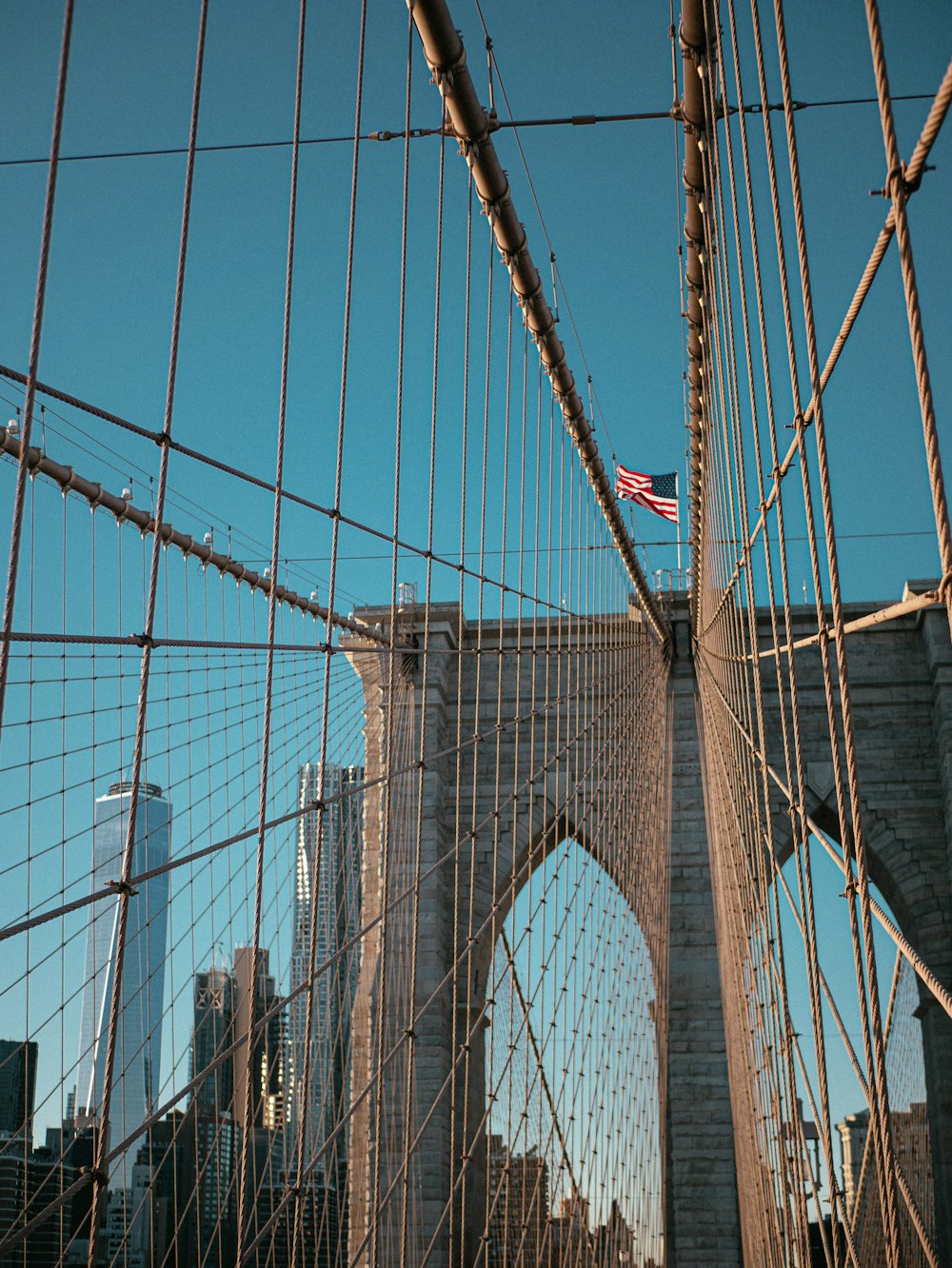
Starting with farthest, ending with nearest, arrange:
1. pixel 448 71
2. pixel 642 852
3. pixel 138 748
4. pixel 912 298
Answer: pixel 642 852 < pixel 448 71 < pixel 138 748 < pixel 912 298

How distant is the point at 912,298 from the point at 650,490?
449 inches

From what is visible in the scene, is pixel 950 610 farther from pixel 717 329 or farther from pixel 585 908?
pixel 585 908

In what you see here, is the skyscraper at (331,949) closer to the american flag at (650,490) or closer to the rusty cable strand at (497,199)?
the rusty cable strand at (497,199)

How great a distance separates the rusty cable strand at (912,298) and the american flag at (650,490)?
1104 centimetres

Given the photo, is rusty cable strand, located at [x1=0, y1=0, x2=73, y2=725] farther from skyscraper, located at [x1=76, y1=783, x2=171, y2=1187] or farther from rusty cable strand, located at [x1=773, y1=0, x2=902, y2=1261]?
rusty cable strand, located at [x1=773, y1=0, x2=902, y2=1261]

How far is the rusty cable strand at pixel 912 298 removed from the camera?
1.76 m

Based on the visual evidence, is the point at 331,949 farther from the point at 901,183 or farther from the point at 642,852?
the point at 901,183

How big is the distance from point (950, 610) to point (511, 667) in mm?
12275

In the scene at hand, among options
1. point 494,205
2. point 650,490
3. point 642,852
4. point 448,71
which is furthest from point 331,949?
point 448,71

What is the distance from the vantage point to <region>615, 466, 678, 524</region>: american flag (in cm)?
1290

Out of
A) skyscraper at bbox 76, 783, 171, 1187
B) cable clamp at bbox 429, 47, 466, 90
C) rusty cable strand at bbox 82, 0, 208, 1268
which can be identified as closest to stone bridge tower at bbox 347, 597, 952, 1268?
skyscraper at bbox 76, 783, 171, 1187

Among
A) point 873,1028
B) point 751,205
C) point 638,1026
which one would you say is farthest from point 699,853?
point 873,1028

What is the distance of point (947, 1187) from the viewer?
11.3 m

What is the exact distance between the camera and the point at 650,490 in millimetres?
13117
